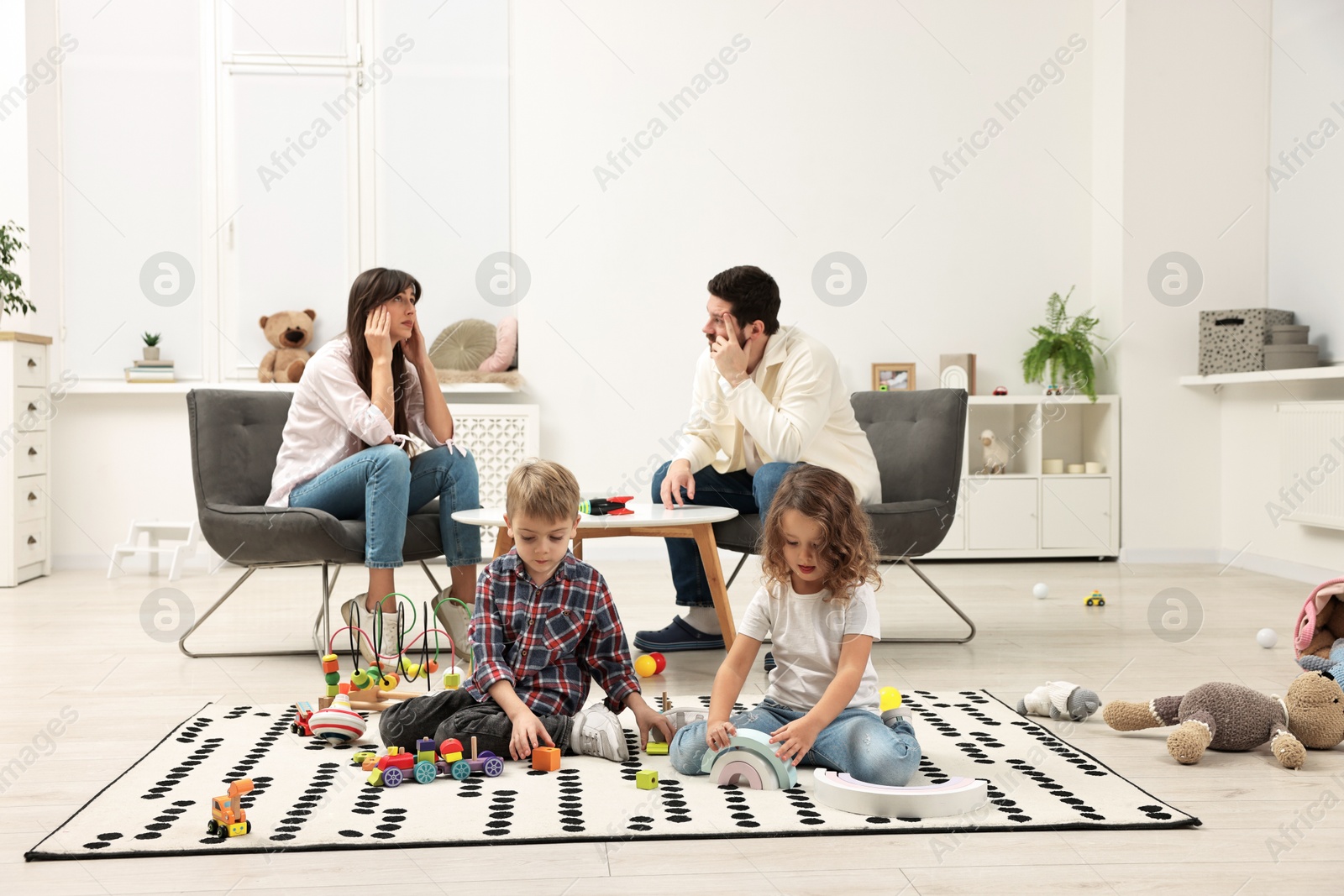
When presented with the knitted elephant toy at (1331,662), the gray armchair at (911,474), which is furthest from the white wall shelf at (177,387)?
the knitted elephant toy at (1331,662)

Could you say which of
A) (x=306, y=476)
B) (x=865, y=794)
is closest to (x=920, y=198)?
(x=306, y=476)

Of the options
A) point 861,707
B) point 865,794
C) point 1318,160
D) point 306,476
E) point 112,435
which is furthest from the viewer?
point 112,435

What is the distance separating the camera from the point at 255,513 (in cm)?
275

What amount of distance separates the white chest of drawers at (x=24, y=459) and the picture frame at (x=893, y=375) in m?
3.24

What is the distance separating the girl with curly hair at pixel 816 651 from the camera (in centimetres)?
174

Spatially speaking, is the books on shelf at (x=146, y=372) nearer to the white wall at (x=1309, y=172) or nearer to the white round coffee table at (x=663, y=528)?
the white round coffee table at (x=663, y=528)

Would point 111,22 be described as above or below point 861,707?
above

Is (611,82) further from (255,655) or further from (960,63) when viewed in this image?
(255,655)

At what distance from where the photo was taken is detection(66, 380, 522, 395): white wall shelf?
4.65 meters

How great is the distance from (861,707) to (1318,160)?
360 centimetres

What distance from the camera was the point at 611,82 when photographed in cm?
480

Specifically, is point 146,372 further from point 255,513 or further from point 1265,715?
point 1265,715

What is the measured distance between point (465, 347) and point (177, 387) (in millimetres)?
1164

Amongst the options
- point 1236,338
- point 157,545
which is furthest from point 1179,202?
point 157,545
